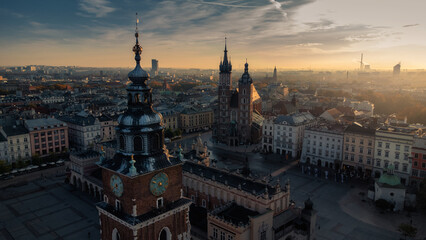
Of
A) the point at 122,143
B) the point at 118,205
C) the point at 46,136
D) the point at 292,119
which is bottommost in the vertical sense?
the point at 46,136

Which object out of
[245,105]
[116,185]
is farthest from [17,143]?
[116,185]

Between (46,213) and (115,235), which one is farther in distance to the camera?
(46,213)

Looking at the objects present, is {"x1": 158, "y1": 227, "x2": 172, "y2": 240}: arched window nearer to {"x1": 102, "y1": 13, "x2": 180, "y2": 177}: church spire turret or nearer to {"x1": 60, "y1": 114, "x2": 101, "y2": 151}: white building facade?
{"x1": 102, "y1": 13, "x2": 180, "y2": 177}: church spire turret

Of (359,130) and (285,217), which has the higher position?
(359,130)

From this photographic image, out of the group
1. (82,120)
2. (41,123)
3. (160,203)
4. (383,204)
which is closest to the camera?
(160,203)

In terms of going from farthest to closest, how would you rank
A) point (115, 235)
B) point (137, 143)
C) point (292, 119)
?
point (292, 119) → point (115, 235) → point (137, 143)

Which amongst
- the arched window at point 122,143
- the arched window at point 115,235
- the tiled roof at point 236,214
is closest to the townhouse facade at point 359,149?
the tiled roof at point 236,214

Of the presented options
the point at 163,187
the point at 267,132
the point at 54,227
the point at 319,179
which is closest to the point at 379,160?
the point at 319,179

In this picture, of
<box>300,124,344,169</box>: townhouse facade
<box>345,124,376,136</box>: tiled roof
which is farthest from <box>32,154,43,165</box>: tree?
<box>345,124,376,136</box>: tiled roof

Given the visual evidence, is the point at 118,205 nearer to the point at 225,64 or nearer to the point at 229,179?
the point at 229,179
